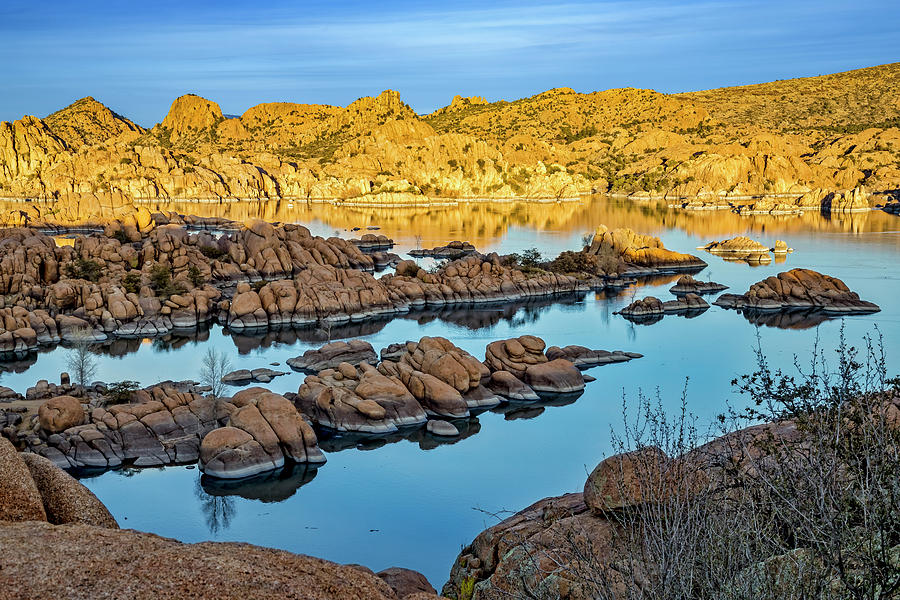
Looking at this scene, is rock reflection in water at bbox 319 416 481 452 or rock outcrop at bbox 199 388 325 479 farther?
rock reflection in water at bbox 319 416 481 452

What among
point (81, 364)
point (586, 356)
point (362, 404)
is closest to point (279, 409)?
point (362, 404)

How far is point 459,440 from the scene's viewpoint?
30.7 meters

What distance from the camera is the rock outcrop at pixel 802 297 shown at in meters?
54.8

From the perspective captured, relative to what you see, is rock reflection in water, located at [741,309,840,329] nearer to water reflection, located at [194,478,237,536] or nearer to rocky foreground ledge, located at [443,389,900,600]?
rocky foreground ledge, located at [443,389,900,600]

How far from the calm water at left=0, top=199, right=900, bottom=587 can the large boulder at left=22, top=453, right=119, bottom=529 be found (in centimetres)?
735

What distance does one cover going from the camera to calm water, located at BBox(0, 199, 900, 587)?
23.8 meters

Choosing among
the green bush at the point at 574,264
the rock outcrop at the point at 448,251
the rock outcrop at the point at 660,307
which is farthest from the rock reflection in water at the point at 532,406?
the rock outcrop at the point at 448,251

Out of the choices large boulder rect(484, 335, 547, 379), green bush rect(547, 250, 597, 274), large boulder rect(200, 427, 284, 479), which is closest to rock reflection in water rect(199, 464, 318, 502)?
large boulder rect(200, 427, 284, 479)

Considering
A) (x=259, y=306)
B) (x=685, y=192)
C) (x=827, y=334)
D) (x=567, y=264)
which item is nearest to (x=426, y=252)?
(x=567, y=264)

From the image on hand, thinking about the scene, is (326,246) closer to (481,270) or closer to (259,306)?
(481,270)

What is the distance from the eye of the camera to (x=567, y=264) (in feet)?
230

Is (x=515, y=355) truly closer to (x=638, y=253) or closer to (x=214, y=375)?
(x=214, y=375)

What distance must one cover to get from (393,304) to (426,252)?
29106mm

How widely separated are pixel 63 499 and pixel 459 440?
22842 millimetres
